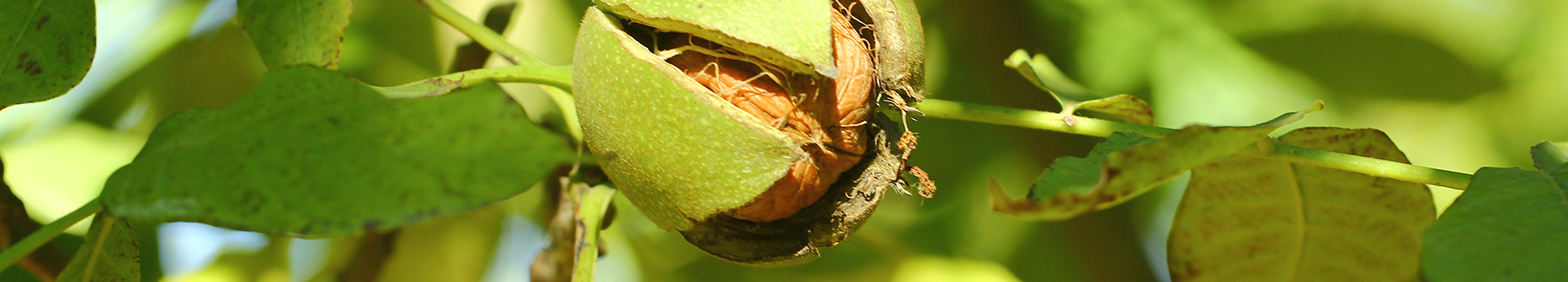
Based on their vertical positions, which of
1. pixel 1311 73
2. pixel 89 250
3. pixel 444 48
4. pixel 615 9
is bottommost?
pixel 89 250

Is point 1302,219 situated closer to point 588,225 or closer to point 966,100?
point 966,100

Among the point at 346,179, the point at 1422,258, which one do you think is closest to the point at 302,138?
the point at 346,179

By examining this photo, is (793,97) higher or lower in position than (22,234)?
higher

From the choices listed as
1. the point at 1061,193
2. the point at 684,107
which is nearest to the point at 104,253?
the point at 684,107

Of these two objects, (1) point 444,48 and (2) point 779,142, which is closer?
(2) point 779,142

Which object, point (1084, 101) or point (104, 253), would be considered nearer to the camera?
point (104, 253)

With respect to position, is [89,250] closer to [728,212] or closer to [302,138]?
[302,138]

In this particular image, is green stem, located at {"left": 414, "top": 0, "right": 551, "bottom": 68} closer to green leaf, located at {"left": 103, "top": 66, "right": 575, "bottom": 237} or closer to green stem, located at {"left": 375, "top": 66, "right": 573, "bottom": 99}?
green stem, located at {"left": 375, "top": 66, "right": 573, "bottom": 99}

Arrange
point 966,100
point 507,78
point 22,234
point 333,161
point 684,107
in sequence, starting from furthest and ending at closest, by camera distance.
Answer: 1. point 966,100
2. point 22,234
3. point 507,78
4. point 684,107
5. point 333,161
